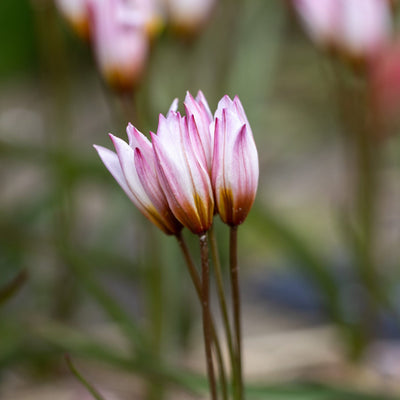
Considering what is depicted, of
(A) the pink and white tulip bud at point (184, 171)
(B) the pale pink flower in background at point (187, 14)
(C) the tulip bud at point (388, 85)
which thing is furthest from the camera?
(C) the tulip bud at point (388, 85)

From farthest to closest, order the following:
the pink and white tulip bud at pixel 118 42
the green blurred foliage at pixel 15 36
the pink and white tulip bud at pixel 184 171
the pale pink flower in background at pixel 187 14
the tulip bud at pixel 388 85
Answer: the green blurred foliage at pixel 15 36, the tulip bud at pixel 388 85, the pale pink flower in background at pixel 187 14, the pink and white tulip bud at pixel 118 42, the pink and white tulip bud at pixel 184 171

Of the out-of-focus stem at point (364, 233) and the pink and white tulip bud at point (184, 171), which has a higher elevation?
the out-of-focus stem at point (364, 233)

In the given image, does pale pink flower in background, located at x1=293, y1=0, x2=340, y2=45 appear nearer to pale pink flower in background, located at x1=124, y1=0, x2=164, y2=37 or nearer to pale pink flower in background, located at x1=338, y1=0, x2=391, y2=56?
pale pink flower in background, located at x1=338, y1=0, x2=391, y2=56

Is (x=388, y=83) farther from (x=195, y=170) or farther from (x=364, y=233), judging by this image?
(x=195, y=170)

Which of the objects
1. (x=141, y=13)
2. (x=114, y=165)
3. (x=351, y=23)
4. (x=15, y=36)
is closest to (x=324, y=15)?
(x=351, y=23)

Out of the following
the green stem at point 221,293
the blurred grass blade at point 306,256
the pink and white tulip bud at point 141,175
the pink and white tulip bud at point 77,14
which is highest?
the pink and white tulip bud at point 77,14

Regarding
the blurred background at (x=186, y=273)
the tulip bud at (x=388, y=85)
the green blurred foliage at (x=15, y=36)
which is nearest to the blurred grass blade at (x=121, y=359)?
the blurred background at (x=186, y=273)

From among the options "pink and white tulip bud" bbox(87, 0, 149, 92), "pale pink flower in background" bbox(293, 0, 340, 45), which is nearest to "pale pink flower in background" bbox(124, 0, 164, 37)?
"pink and white tulip bud" bbox(87, 0, 149, 92)

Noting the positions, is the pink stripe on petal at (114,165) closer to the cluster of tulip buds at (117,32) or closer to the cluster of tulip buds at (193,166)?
the cluster of tulip buds at (193,166)
